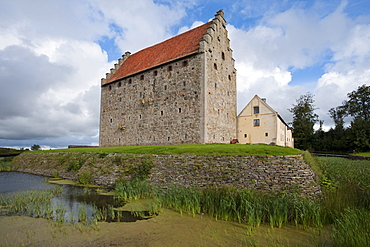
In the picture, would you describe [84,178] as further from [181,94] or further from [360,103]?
[360,103]

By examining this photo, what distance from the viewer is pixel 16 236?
18.4ft

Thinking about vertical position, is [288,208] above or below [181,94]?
below

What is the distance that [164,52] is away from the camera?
2489cm

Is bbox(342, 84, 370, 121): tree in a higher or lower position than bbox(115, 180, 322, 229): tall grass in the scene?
higher

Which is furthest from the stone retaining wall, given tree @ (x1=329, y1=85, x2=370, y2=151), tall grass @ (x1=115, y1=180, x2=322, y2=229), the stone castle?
tree @ (x1=329, y1=85, x2=370, y2=151)

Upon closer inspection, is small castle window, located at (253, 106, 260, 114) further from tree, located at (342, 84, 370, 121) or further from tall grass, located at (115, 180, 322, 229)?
tree, located at (342, 84, 370, 121)

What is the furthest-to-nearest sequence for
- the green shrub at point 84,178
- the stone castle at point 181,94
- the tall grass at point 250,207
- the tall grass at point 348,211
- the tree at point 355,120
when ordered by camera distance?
the tree at point 355,120 < the stone castle at point 181,94 < the green shrub at point 84,178 < the tall grass at point 250,207 < the tall grass at point 348,211

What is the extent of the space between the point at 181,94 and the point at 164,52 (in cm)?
719

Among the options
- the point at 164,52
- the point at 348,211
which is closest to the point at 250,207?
the point at 348,211

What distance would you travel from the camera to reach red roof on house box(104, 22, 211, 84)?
2222 cm

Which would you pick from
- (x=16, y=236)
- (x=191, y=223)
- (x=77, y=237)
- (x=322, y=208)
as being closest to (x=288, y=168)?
(x=322, y=208)

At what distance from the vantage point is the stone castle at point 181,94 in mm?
20141

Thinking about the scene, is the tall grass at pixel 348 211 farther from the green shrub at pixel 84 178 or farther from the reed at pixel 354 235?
the green shrub at pixel 84 178

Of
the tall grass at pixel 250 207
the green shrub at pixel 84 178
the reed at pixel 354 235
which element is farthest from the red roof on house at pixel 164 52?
the reed at pixel 354 235
